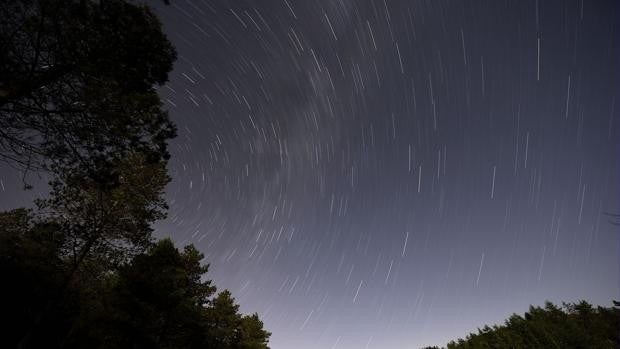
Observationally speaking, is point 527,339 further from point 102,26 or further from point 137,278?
point 102,26

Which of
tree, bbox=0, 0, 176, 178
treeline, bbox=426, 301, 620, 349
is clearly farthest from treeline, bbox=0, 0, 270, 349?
treeline, bbox=426, 301, 620, 349

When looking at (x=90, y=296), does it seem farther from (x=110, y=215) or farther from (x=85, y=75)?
(x=85, y=75)

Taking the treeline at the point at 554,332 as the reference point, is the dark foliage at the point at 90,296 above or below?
below

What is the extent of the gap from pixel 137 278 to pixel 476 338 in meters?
61.6

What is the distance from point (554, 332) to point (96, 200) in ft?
170

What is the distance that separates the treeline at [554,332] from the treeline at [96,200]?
4032 cm

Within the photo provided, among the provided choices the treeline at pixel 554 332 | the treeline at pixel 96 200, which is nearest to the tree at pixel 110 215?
the treeline at pixel 96 200

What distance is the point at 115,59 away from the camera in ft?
20.2

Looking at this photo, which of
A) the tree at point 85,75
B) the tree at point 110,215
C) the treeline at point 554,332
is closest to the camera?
the tree at point 85,75

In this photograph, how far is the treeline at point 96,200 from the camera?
231 inches

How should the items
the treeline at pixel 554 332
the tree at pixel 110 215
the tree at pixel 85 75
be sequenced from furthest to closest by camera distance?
the treeline at pixel 554 332
the tree at pixel 110 215
the tree at pixel 85 75

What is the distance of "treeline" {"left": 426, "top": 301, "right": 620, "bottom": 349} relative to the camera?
34531mm

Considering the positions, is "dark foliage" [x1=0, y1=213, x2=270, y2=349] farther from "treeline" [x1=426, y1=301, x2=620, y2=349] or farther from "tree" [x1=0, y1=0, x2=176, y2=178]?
"treeline" [x1=426, y1=301, x2=620, y2=349]

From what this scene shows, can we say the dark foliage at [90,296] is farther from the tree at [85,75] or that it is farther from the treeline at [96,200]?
the tree at [85,75]
